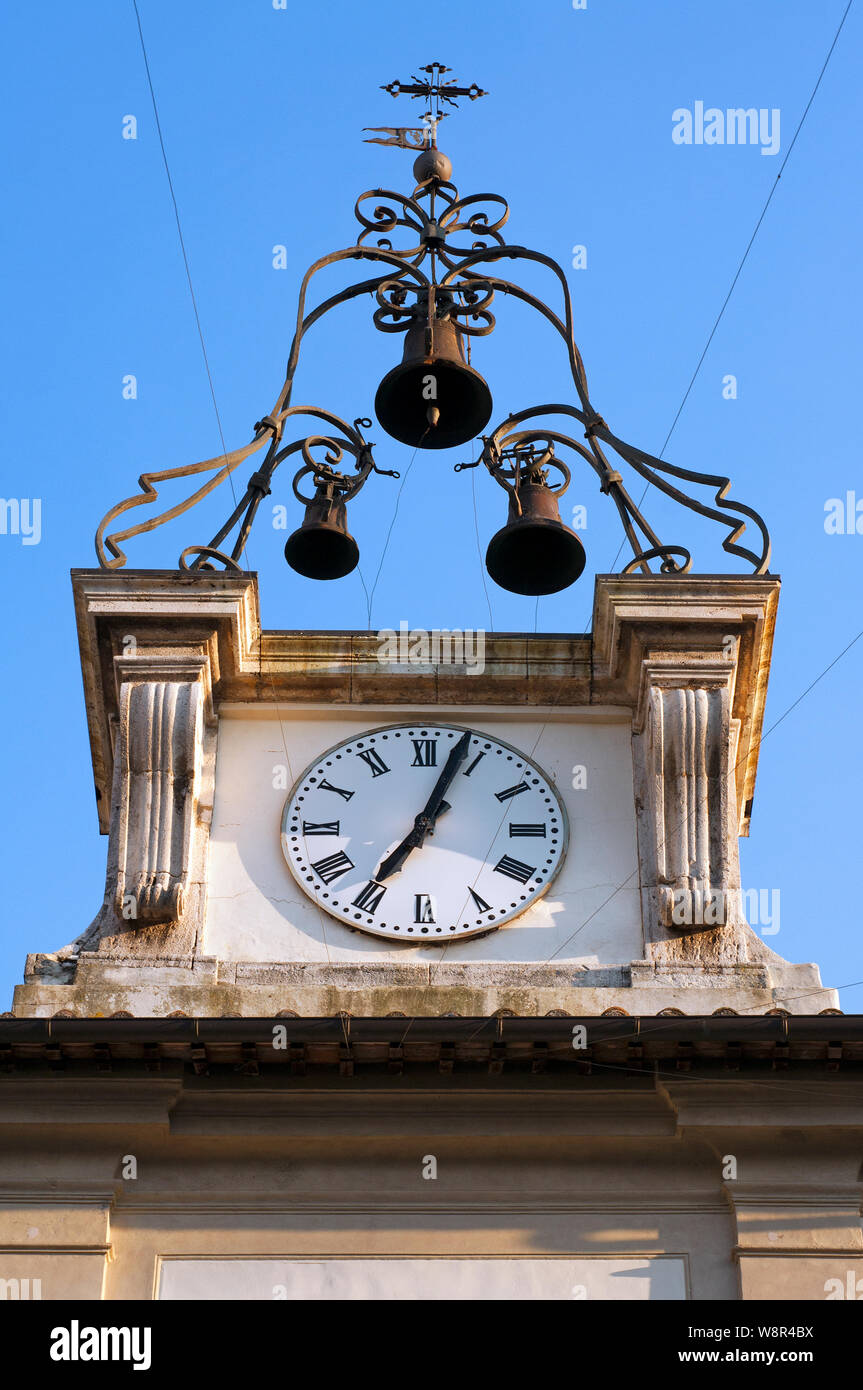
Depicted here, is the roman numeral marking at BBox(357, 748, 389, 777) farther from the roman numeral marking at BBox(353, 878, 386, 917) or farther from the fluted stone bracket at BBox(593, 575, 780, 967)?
the fluted stone bracket at BBox(593, 575, 780, 967)

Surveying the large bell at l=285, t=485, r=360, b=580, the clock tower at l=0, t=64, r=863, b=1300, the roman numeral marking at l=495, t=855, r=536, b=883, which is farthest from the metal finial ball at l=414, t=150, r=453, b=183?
the roman numeral marking at l=495, t=855, r=536, b=883

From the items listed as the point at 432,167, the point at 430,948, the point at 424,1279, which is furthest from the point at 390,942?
the point at 432,167

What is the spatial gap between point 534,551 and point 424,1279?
5.23 m

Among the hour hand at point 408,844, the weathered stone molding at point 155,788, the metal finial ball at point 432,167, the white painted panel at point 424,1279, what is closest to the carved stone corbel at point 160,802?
the weathered stone molding at point 155,788

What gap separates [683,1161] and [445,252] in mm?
6956

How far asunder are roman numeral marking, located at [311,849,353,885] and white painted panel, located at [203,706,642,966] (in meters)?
0.16

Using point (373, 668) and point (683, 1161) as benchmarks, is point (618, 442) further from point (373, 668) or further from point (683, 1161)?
point (683, 1161)

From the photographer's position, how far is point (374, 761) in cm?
1452

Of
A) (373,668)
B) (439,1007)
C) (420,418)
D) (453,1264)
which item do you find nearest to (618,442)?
(420,418)

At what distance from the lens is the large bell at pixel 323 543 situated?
15812 millimetres

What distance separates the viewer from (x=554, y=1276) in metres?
11.9

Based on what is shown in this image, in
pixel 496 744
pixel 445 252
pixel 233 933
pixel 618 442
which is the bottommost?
pixel 233 933

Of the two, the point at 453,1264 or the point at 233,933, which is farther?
the point at 233,933

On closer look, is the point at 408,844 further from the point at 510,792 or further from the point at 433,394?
the point at 433,394
